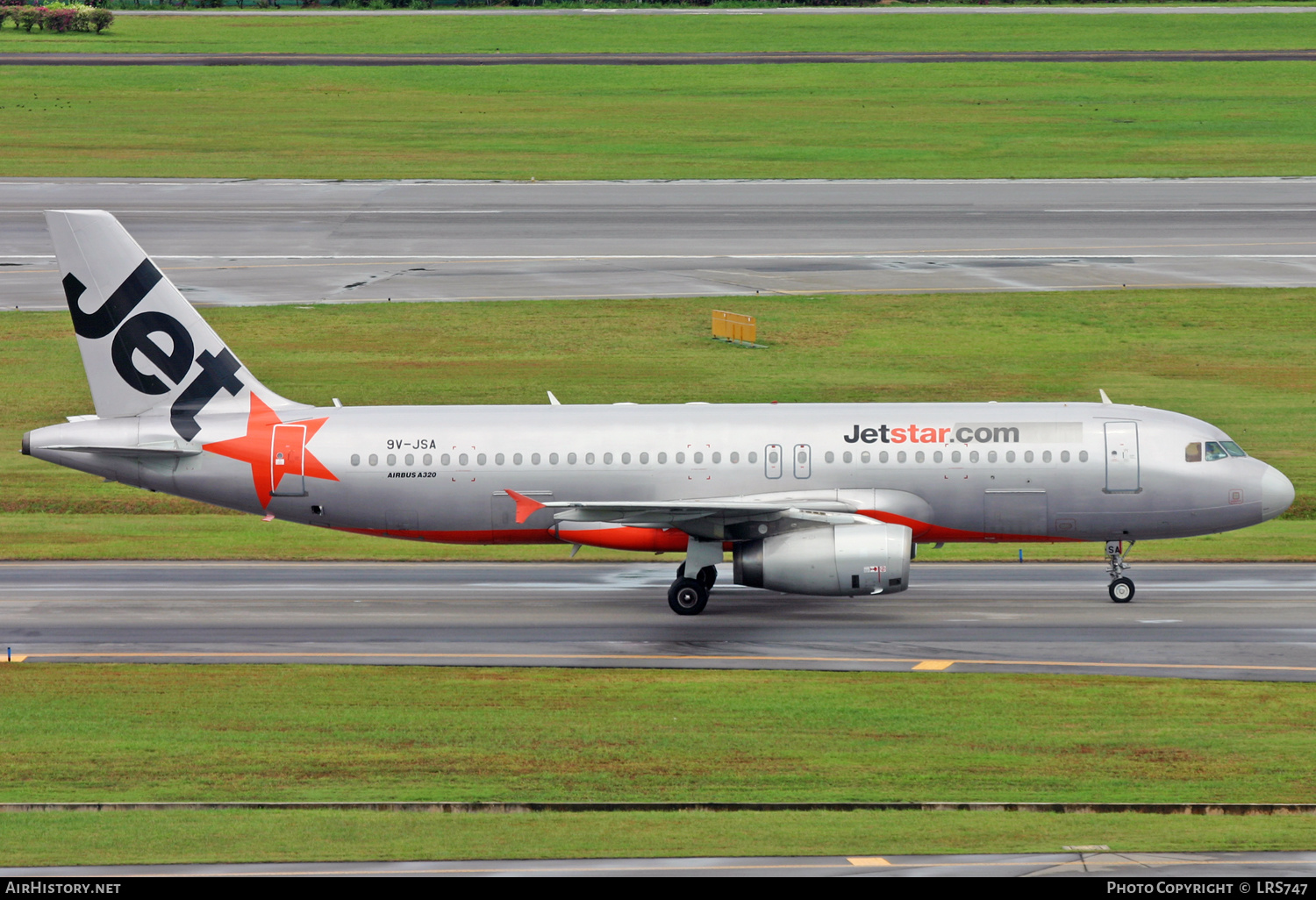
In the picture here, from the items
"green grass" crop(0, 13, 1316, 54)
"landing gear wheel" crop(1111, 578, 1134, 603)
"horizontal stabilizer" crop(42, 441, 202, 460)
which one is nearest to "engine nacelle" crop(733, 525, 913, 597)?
"landing gear wheel" crop(1111, 578, 1134, 603)

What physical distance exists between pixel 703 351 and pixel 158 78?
7671cm

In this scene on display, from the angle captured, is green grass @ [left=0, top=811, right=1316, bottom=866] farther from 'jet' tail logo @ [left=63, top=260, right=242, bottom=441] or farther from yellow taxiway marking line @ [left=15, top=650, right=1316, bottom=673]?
'jet' tail logo @ [left=63, top=260, right=242, bottom=441]

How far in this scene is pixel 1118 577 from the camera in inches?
1534

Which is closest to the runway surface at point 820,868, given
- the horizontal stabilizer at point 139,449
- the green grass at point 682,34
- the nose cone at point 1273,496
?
the nose cone at point 1273,496

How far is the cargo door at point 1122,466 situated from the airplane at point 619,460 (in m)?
0.04

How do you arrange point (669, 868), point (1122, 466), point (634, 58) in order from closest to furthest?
point (669, 868) → point (1122, 466) → point (634, 58)

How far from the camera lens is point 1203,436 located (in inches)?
1505

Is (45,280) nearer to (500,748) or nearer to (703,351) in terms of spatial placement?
(703,351)

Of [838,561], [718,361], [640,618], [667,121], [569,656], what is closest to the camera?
[569,656]

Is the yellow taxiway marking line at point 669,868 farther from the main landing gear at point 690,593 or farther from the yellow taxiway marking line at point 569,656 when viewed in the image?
the main landing gear at point 690,593

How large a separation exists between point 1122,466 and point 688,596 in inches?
427

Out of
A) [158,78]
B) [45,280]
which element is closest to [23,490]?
[45,280]

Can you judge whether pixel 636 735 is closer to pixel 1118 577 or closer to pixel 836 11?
pixel 1118 577

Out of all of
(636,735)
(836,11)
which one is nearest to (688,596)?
(636,735)
